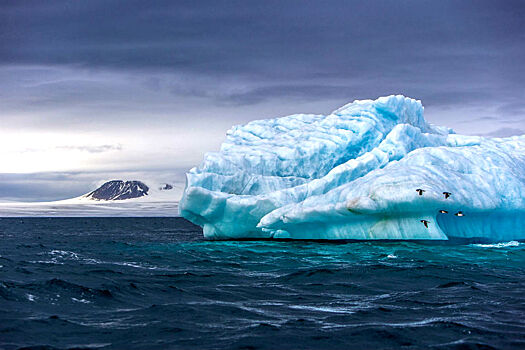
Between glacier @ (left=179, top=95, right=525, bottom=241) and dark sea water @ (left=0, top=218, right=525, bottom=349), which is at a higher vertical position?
glacier @ (left=179, top=95, right=525, bottom=241)

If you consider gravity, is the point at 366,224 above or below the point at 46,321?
above

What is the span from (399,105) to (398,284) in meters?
20.7

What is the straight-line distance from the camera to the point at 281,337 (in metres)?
9.38

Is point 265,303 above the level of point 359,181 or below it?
below

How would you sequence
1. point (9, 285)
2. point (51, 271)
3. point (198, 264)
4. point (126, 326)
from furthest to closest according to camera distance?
point (198, 264) < point (51, 271) < point (9, 285) < point (126, 326)

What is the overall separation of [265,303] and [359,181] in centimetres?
1631

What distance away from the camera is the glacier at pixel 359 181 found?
1038 inches

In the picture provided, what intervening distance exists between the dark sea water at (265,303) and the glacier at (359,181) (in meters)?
4.76

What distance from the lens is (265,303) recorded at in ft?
40.6

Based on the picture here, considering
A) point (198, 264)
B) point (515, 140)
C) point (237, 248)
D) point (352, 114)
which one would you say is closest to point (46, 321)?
point (198, 264)

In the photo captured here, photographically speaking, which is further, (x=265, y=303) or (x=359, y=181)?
(x=359, y=181)

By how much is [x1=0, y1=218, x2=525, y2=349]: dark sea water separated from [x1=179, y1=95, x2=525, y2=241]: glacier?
15.6ft

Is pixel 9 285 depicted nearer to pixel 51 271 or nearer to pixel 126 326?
pixel 51 271

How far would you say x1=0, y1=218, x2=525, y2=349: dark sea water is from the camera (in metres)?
9.27
